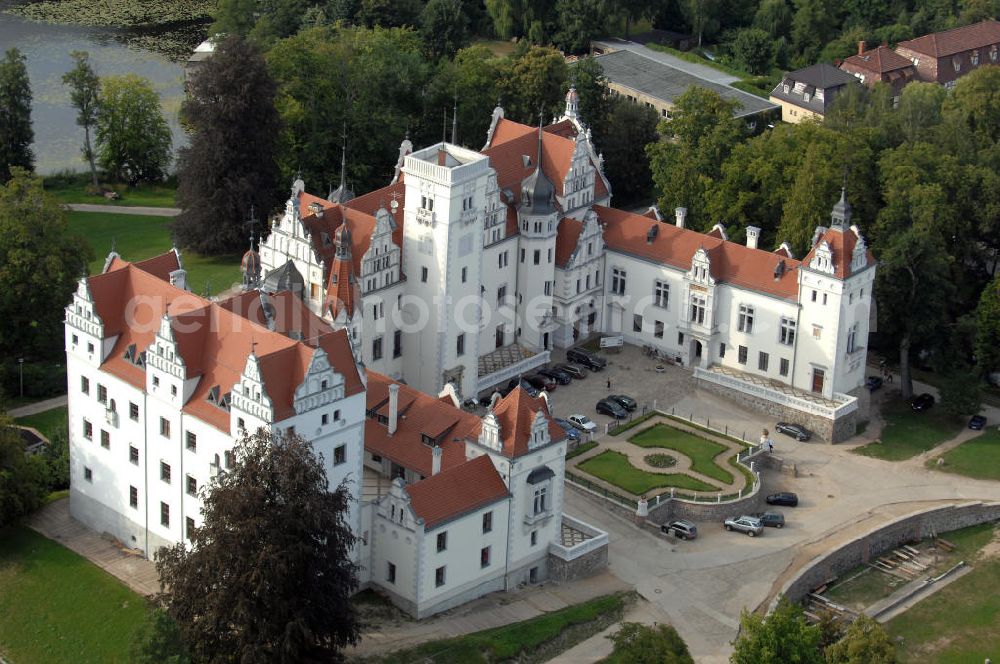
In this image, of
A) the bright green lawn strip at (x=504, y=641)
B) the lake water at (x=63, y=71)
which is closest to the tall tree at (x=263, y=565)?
the bright green lawn strip at (x=504, y=641)

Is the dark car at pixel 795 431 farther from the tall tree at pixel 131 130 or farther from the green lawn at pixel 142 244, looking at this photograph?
the tall tree at pixel 131 130

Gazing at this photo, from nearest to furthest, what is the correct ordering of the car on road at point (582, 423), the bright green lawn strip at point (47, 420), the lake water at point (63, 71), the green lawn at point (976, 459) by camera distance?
1. the bright green lawn strip at point (47, 420)
2. the car on road at point (582, 423)
3. the green lawn at point (976, 459)
4. the lake water at point (63, 71)

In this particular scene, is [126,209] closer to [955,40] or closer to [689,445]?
[689,445]

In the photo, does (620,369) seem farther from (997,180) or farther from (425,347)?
(997,180)

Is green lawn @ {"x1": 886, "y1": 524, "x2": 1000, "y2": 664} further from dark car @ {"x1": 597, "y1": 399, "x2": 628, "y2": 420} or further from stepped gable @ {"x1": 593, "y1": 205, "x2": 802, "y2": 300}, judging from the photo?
stepped gable @ {"x1": 593, "y1": 205, "x2": 802, "y2": 300}

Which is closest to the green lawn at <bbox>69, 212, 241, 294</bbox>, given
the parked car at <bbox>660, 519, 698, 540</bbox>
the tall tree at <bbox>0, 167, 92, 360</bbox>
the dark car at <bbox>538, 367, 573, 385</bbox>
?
the tall tree at <bbox>0, 167, 92, 360</bbox>

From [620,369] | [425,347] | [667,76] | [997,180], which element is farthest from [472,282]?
[667,76]

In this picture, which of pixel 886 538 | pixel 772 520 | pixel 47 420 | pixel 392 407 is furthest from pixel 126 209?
pixel 886 538
